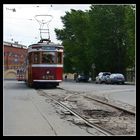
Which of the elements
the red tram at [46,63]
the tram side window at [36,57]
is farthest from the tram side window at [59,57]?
the tram side window at [36,57]

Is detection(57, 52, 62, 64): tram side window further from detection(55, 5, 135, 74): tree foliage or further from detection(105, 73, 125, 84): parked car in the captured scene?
detection(55, 5, 135, 74): tree foliage

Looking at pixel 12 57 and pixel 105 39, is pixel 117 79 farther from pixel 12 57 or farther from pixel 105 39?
pixel 12 57

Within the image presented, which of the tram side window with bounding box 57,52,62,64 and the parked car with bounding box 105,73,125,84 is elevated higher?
the tram side window with bounding box 57,52,62,64

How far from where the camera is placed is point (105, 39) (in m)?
67.9

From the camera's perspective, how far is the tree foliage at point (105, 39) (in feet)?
213

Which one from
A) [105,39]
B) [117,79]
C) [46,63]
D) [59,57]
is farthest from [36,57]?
[105,39]

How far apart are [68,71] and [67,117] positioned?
78120 mm

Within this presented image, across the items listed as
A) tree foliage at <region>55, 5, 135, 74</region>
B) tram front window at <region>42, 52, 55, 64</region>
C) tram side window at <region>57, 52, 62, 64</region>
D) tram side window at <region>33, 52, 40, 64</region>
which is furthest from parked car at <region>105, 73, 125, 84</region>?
tram side window at <region>33, 52, 40, 64</region>

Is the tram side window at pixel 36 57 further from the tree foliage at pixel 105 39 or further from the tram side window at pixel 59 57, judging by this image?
the tree foliage at pixel 105 39

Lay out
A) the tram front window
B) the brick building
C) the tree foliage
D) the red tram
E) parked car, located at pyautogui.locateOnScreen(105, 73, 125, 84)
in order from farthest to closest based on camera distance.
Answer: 1. the brick building
2. the tree foliage
3. parked car, located at pyautogui.locateOnScreen(105, 73, 125, 84)
4. the tram front window
5. the red tram

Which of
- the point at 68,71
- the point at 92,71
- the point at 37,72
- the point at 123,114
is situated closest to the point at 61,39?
the point at 68,71

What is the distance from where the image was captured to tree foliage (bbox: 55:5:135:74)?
213 ft
